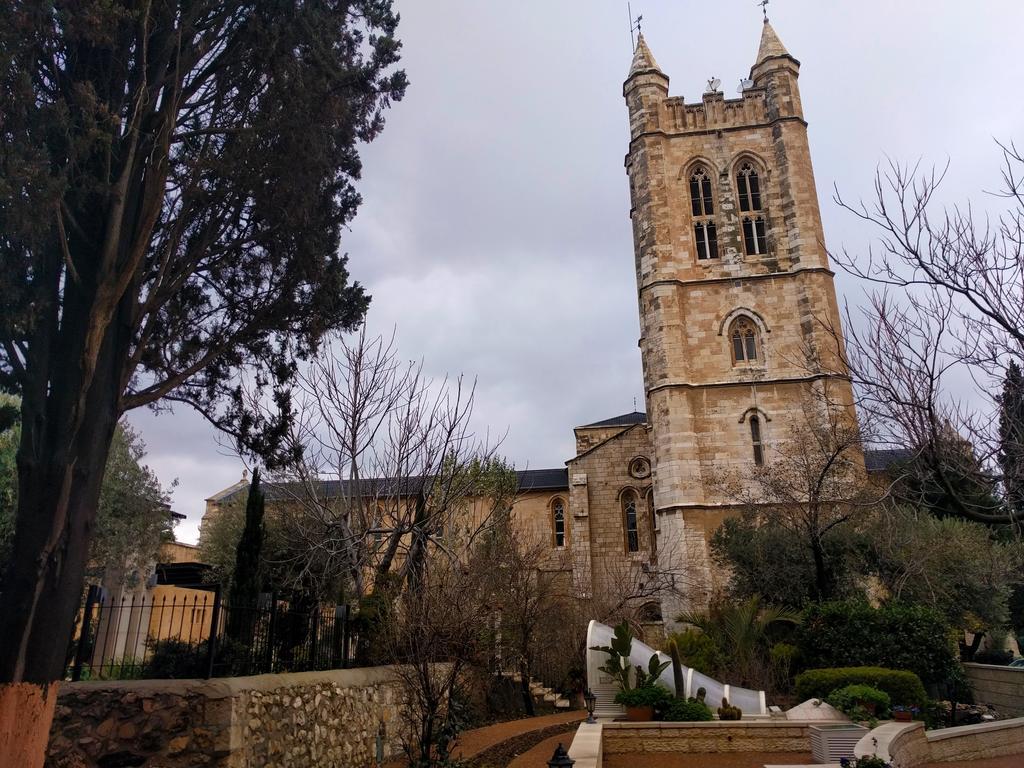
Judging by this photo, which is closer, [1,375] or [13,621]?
[13,621]

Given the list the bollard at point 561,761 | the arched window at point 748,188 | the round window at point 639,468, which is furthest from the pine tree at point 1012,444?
the arched window at point 748,188

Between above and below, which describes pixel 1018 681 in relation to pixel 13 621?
below

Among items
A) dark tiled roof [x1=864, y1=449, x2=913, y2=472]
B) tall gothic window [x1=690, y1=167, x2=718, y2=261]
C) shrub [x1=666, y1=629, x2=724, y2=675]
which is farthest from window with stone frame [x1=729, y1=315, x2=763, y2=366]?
shrub [x1=666, y1=629, x2=724, y2=675]

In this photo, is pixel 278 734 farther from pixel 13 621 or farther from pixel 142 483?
pixel 142 483

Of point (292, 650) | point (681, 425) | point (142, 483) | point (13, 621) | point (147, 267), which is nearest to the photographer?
point (13, 621)

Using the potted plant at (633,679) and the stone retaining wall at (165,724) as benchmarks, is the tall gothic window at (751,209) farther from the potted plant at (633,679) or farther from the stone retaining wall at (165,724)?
the stone retaining wall at (165,724)

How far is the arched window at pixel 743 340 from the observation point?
2919 centimetres

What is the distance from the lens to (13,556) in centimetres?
633

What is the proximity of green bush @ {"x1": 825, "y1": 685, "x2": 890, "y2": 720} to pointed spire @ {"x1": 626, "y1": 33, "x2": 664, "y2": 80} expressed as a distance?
92.1ft

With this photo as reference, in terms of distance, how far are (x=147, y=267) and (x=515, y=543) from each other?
44.8ft

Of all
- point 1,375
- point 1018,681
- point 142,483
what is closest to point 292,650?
point 1,375

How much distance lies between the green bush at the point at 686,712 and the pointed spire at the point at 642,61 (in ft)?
92.9

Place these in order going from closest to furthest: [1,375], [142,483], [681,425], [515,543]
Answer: [1,375]
[515,543]
[142,483]
[681,425]

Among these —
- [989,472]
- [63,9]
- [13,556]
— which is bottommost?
[13,556]
